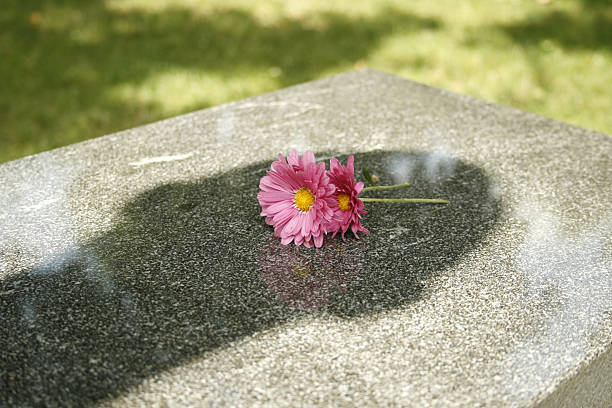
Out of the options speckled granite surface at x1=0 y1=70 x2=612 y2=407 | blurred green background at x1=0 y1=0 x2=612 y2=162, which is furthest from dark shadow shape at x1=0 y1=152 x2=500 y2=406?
blurred green background at x1=0 y1=0 x2=612 y2=162

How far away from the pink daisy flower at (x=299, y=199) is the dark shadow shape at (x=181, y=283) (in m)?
0.04

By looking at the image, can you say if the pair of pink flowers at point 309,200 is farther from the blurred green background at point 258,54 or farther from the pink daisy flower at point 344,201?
the blurred green background at point 258,54

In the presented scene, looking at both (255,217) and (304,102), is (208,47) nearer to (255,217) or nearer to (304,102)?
(304,102)

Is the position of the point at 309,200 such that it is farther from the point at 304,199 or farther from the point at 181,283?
the point at 181,283

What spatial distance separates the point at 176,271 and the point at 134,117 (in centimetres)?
223

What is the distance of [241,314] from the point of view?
1024 mm

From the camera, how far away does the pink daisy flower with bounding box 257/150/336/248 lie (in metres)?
1.17

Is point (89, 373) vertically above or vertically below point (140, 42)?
above

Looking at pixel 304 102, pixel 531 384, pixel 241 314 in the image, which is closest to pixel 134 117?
pixel 304 102

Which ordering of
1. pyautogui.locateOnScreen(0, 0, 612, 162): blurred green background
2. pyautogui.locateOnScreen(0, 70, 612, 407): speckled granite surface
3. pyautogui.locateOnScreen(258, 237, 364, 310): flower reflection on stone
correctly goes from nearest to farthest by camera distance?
pyautogui.locateOnScreen(0, 70, 612, 407): speckled granite surface
pyautogui.locateOnScreen(258, 237, 364, 310): flower reflection on stone
pyautogui.locateOnScreen(0, 0, 612, 162): blurred green background

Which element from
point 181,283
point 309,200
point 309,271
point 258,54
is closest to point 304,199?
point 309,200

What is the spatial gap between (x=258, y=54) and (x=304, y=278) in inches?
120

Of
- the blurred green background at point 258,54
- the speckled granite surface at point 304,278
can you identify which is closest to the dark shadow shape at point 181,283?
the speckled granite surface at point 304,278

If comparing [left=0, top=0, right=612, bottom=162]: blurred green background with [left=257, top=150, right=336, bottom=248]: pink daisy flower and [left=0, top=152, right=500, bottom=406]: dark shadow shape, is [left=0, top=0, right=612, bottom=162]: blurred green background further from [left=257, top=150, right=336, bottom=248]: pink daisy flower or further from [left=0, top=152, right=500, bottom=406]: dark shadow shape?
[left=257, top=150, right=336, bottom=248]: pink daisy flower
